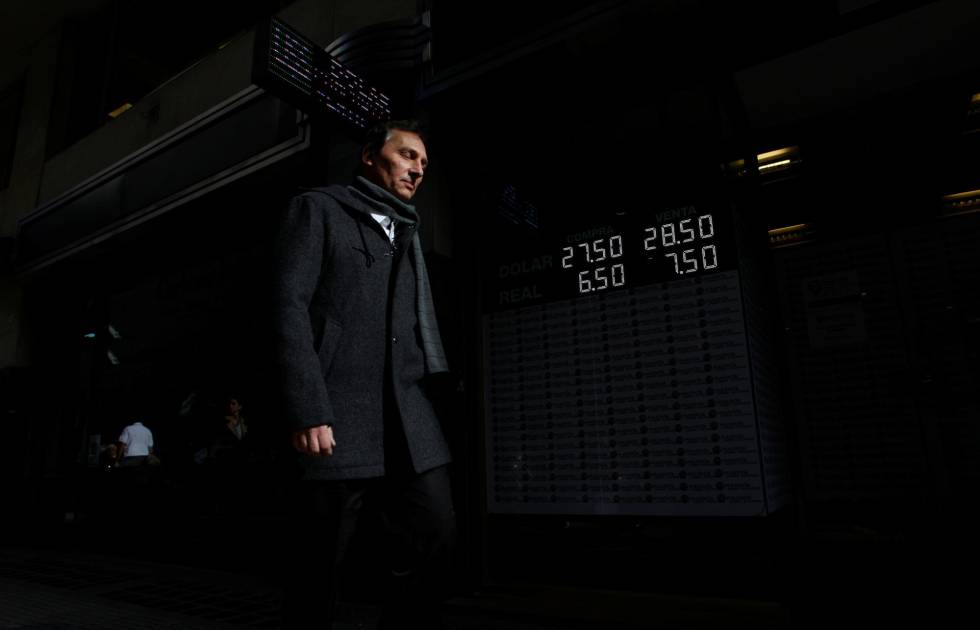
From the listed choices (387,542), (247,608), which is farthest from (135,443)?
(387,542)

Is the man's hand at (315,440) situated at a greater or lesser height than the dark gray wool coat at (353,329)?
lesser

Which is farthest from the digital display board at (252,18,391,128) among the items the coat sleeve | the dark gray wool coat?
the coat sleeve

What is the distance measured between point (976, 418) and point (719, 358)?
9.14 ft

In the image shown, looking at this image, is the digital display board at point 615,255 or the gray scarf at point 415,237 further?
the digital display board at point 615,255

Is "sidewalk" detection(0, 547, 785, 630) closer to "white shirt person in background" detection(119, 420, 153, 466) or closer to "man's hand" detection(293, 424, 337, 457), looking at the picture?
"man's hand" detection(293, 424, 337, 457)

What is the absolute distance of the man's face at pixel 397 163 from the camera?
252cm

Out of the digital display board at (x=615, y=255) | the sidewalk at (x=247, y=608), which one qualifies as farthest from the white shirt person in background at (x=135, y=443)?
the digital display board at (x=615, y=255)

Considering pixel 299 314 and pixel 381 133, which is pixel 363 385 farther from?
pixel 381 133

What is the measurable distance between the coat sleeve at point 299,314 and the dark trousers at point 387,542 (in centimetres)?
29

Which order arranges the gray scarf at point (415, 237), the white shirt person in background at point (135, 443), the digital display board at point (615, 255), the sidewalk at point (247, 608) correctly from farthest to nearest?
1. the white shirt person in background at point (135, 443)
2. the digital display board at point (615, 255)
3. the sidewalk at point (247, 608)
4. the gray scarf at point (415, 237)

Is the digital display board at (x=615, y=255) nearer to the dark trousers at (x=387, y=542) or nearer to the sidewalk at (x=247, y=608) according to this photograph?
the sidewalk at (x=247, y=608)

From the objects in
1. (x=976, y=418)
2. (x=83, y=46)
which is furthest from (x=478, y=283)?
(x=83, y=46)

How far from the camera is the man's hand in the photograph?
195 centimetres

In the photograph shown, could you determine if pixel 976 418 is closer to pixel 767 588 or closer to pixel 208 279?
pixel 767 588
